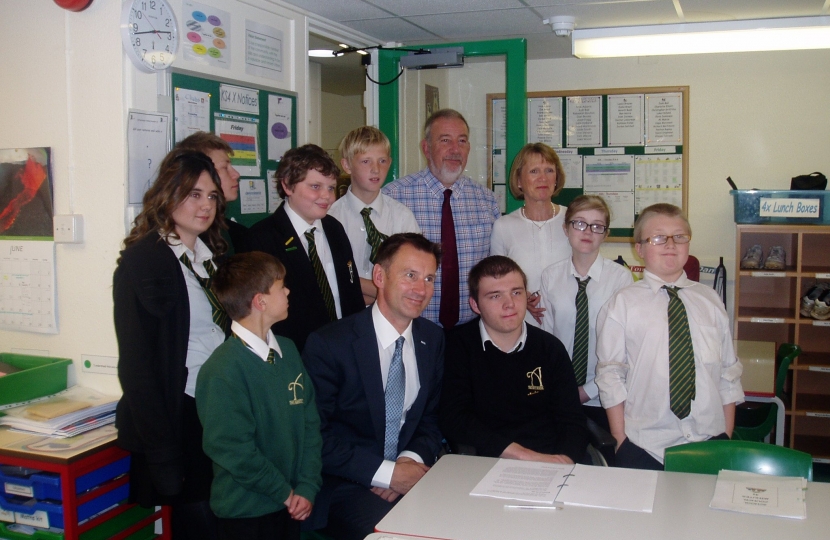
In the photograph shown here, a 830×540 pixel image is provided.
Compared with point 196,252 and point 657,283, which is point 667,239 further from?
point 196,252

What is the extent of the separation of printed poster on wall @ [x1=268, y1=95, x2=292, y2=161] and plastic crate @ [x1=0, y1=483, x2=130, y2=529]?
173 centimetres

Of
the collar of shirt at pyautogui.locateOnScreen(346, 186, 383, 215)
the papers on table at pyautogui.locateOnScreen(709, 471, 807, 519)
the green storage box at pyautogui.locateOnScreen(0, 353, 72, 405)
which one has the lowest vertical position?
the papers on table at pyautogui.locateOnScreen(709, 471, 807, 519)

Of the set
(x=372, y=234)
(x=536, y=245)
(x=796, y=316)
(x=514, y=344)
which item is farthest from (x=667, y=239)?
(x=796, y=316)

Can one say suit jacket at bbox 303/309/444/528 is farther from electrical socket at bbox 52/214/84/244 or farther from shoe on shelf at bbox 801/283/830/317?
shoe on shelf at bbox 801/283/830/317

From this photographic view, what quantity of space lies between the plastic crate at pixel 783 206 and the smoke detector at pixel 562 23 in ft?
5.38

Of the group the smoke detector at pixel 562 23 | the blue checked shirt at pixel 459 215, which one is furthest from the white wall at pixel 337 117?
the blue checked shirt at pixel 459 215

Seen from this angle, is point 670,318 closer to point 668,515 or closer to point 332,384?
point 668,515

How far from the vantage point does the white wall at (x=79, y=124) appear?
2.71 meters

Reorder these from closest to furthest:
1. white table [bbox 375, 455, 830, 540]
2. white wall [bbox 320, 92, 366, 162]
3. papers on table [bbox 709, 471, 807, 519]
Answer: white table [bbox 375, 455, 830, 540], papers on table [bbox 709, 471, 807, 519], white wall [bbox 320, 92, 366, 162]

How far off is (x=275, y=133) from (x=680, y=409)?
223 centimetres

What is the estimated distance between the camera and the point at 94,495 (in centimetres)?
242

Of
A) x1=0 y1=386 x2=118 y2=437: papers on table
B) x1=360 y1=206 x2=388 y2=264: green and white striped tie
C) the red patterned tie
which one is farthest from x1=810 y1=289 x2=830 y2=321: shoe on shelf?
x1=0 y1=386 x2=118 y2=437: papers on table

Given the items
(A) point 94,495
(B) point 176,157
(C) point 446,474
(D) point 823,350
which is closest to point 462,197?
(B) point 176,157

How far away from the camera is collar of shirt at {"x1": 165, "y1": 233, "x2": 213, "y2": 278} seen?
7.82 feet
